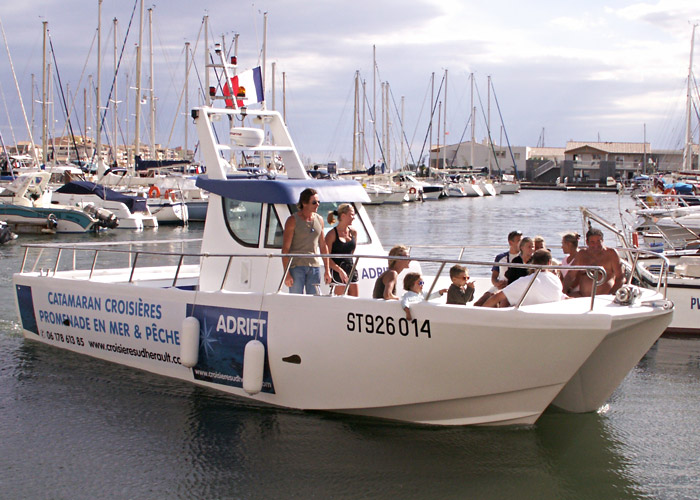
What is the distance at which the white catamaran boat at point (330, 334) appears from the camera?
732 centimetres

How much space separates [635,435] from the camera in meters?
8.53

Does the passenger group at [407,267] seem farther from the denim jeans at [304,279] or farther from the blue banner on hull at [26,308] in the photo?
the blue banner on hull at [26,308]

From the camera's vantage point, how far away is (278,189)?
9.16m

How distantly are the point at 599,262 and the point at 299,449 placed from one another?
396 centimetres

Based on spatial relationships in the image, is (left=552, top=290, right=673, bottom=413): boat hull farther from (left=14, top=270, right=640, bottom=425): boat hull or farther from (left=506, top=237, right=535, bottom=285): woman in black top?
(left=506, top=237, right=535, bottom=285): woman in black top

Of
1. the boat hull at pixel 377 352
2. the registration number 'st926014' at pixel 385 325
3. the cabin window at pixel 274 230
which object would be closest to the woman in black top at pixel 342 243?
the cabin window at pixel 274 230

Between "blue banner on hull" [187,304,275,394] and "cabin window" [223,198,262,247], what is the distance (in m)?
1.01

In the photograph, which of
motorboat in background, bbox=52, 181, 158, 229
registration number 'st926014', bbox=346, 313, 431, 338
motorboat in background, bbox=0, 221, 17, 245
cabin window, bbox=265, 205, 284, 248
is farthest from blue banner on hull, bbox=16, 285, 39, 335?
motorboat in background, bbox=52, 181, 158, 229

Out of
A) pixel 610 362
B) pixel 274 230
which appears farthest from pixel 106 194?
pixel 610 362

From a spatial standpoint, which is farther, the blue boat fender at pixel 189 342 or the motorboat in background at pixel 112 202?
the motorboat in background at pixel 112 202

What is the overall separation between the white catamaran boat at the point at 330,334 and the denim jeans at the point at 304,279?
199mm

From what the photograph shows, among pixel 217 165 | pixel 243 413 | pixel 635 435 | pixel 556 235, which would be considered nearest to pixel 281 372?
pixel 243 413

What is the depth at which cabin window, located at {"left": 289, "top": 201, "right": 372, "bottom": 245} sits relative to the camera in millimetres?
9484

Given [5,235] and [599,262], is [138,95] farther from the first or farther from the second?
[599,262]
